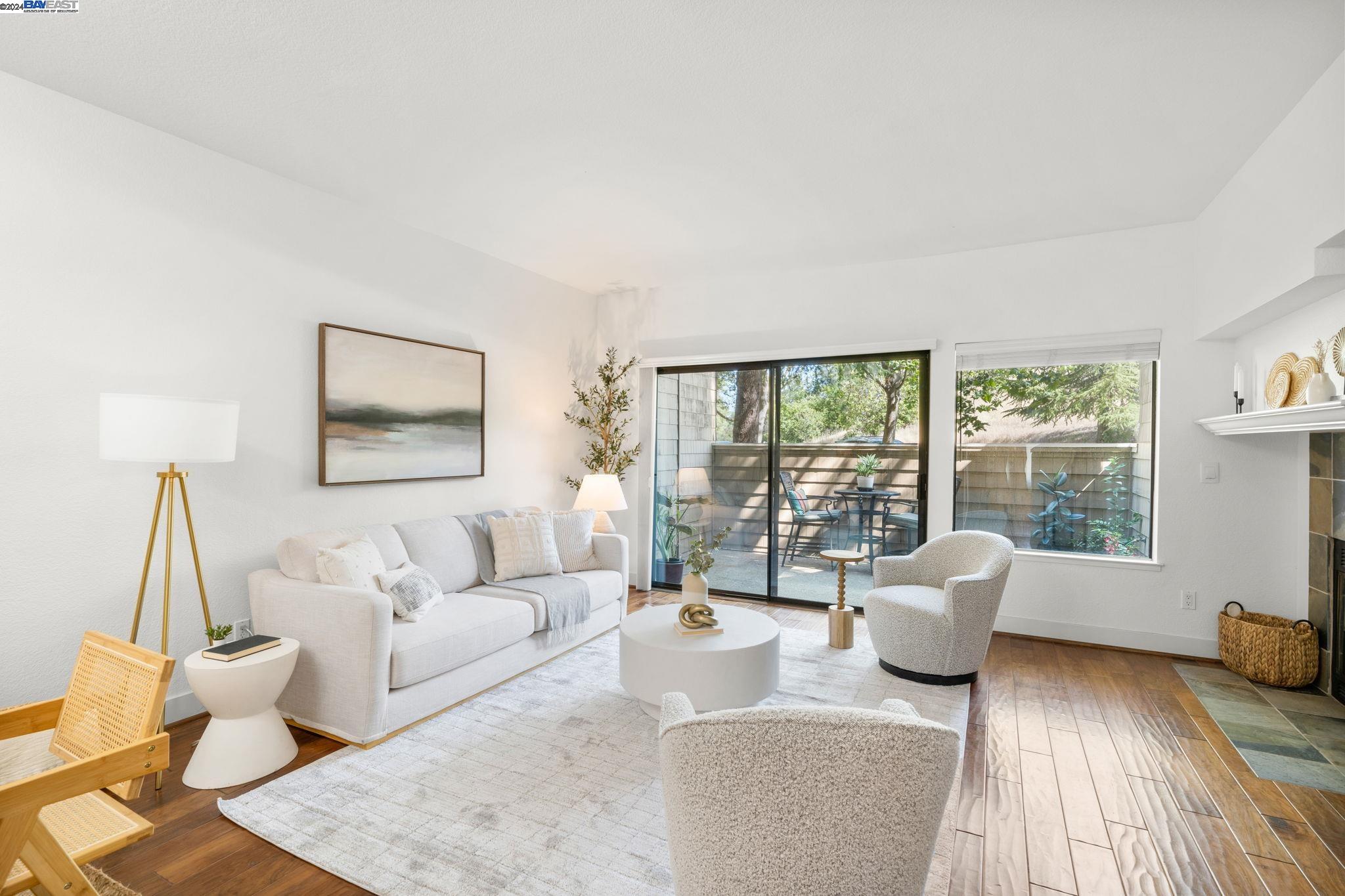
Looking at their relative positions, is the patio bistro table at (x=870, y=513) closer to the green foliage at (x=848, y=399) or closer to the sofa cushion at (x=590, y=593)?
the green foliage at (x=848, y=399)

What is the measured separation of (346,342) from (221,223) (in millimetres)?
799

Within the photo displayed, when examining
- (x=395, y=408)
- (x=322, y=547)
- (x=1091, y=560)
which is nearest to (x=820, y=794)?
(x=322, y=547)

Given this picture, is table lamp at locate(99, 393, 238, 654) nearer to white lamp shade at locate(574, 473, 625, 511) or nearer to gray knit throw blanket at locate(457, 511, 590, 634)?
gray knit throw blanket at locate(457, 511, 590, 634)

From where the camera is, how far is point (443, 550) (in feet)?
12.4

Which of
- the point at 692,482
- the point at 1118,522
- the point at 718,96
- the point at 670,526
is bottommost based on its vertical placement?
the point at 670,526

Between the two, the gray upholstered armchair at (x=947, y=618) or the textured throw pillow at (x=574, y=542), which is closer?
the gray upholstered armchair at (x=947, y=618)

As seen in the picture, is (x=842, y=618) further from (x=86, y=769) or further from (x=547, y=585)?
(x=86, y=769)

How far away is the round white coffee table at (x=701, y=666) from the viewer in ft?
9.16

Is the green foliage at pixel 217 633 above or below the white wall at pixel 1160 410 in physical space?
below

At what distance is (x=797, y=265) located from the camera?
4859 mm

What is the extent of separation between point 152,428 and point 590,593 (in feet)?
7.70

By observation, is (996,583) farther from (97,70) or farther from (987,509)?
(97,70)

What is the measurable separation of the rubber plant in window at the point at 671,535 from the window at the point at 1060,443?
2200 millimetres

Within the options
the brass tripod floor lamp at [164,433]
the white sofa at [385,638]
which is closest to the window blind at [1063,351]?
the white sofa at [385,638]
